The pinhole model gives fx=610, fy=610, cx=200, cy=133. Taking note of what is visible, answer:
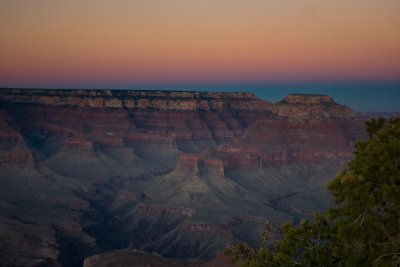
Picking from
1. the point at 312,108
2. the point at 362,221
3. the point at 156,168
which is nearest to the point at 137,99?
the point at 156,168

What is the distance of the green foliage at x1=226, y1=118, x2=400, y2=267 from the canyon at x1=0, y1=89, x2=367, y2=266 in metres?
41.6

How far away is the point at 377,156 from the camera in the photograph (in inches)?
851

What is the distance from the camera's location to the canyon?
294 feet

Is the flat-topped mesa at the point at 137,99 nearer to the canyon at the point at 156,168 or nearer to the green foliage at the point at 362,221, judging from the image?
the canyon at the point at 156,168

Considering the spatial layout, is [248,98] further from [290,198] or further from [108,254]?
[108,254]

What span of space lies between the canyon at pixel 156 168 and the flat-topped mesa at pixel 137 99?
1.05 ft

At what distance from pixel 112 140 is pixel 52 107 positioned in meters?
29.3

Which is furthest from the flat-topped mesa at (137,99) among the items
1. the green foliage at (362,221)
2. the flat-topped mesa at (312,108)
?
the green foliage at (362,221)

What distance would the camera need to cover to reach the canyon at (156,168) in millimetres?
89750

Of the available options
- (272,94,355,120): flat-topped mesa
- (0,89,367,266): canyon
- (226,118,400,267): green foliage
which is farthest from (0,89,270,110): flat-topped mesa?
(226,118,400,267): green foliage

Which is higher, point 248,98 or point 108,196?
point 248,98

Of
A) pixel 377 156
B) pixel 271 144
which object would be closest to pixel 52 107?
pixel 271 144

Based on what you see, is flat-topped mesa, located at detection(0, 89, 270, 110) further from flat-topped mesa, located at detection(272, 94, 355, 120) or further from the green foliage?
the green foliage

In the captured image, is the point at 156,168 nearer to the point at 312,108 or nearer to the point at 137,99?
the point at 137,99
